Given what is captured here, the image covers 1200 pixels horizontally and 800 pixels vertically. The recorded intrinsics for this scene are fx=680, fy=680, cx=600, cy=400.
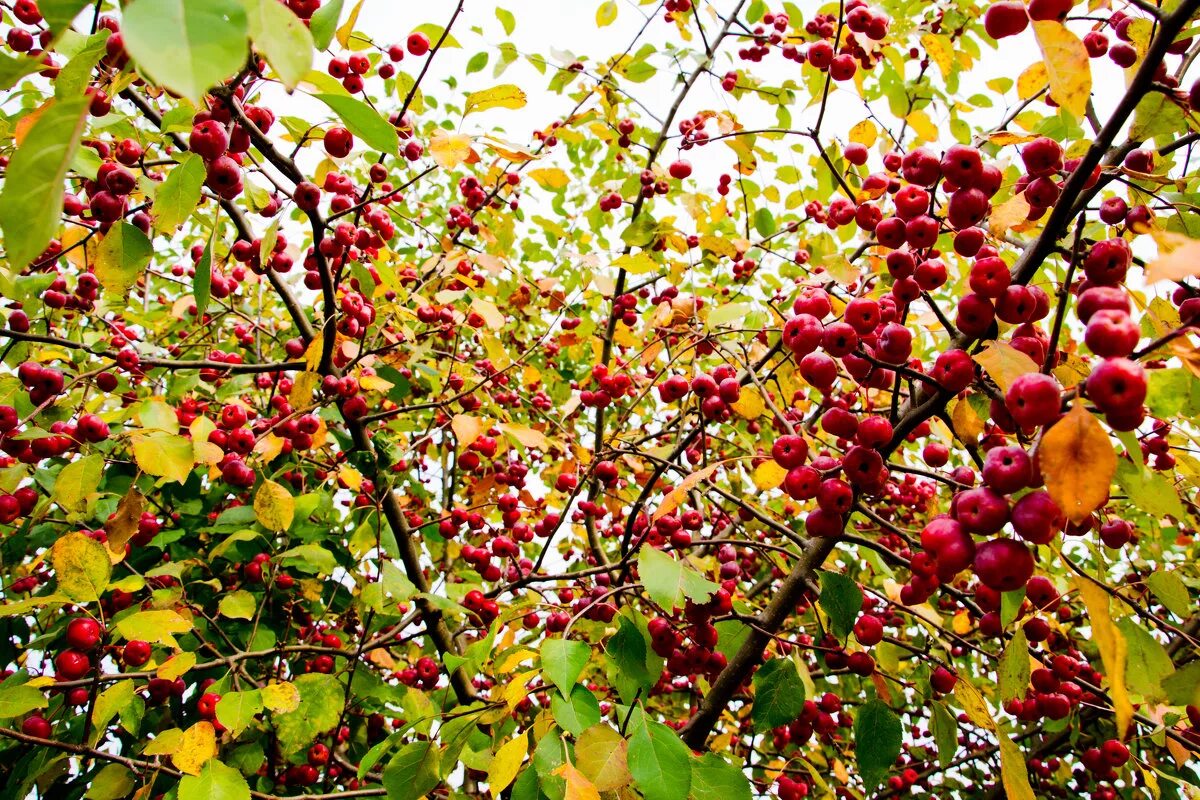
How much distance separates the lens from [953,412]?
178 cm

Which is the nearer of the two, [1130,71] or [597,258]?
[1130,71]

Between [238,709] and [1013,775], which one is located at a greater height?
[1013,775]

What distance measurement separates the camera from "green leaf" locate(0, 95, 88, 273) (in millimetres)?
833

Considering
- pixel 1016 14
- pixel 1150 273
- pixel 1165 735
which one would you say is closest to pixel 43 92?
pixel 1016 14

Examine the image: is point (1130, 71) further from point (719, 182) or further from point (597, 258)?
point (719, 182)

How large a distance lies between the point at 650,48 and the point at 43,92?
3005mm

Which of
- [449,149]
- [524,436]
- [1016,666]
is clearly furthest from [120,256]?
[1016,666]

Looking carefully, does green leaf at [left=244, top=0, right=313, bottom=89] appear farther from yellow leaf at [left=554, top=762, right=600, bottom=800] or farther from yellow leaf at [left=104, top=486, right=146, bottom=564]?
yellow leaf at [left=104, top=486, right=146, bottom=564]

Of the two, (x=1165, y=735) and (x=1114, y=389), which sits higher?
(x=1114, y=389)

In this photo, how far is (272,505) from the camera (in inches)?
106

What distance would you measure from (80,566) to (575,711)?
1670 mm

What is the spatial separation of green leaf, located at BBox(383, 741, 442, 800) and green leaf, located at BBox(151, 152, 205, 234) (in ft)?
5.56

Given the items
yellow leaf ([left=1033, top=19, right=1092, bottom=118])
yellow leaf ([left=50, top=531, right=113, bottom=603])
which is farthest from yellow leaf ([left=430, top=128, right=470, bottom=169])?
yellow leaf ([left=1033, top=19, right=1092, bottom=118])

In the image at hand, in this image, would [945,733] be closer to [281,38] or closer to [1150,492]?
[1150,492]
